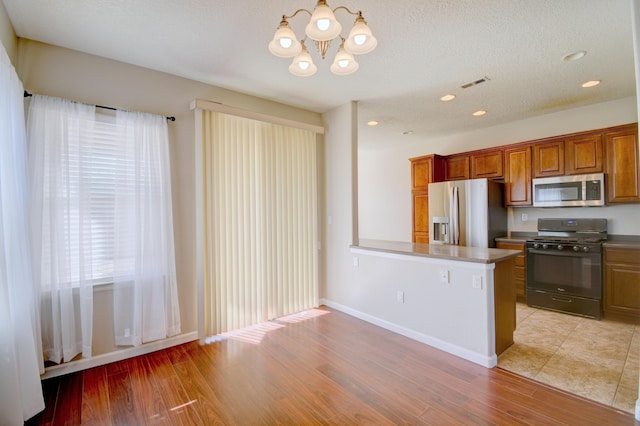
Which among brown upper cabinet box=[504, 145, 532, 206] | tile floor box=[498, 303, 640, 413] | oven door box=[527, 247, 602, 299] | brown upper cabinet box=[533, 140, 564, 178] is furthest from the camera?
brown upper cabinet box=[504, 145, 532, 206]

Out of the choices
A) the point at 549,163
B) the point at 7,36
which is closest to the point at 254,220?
the point at 7,36

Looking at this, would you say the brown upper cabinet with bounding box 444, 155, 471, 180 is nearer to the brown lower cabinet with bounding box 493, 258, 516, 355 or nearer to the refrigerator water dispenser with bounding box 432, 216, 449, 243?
the refrigerator water dispenser with bounding box 432, 216, 449, 243

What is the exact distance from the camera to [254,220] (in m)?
3.57

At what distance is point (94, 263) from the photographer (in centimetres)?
260

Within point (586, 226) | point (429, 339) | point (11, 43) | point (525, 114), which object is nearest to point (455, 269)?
point (429, 339)

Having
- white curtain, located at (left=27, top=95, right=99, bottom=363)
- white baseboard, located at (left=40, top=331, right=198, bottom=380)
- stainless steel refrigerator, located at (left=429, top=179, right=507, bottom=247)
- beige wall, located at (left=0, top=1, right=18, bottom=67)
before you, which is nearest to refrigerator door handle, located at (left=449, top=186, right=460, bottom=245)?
stainless steel refrigerator, located at (left=429, top=179, right=507, bottom=247)

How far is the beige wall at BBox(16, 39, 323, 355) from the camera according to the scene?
2.47 m

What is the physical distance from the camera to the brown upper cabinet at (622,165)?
349cm

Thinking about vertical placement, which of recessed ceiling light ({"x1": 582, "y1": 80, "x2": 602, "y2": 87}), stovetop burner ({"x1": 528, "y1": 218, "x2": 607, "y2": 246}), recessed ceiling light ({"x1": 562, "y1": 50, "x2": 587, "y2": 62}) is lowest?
stovetop burner ({"x1": 528, "y1": 218, "x2": 607, "y2": 246})

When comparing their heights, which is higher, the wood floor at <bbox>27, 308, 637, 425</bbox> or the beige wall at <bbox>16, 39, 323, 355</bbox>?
the beige wall at <bbox>16, 39, 323, 355</bbox>

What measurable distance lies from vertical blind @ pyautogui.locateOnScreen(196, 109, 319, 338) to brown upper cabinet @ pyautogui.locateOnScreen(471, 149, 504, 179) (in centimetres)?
287

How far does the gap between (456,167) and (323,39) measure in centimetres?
436

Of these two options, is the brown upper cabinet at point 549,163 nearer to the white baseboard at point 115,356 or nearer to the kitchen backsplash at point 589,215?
the kitchen backsplash at point 589,215

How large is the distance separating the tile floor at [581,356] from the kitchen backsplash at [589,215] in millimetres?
1274
